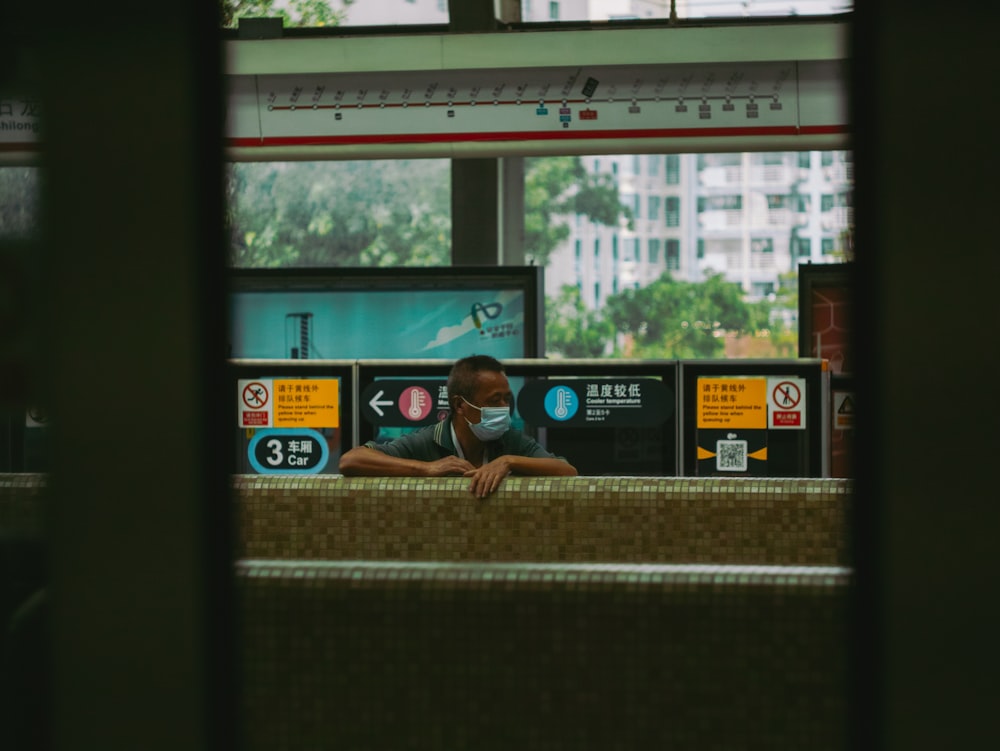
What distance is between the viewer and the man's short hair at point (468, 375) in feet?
13.9

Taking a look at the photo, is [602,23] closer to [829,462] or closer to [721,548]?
[829,462]

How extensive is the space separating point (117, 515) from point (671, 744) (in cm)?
92

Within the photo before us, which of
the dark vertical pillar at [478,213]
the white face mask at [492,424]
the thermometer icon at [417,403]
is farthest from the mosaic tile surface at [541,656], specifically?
the dark vertical pillar at [478,213]

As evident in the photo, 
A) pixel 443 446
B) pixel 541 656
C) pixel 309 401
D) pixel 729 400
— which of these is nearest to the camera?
pixel 541 656

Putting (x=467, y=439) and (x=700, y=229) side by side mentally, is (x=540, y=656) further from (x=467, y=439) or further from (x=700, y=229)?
(x=700, y=229)

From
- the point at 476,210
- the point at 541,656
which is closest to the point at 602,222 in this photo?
the point at 476,210

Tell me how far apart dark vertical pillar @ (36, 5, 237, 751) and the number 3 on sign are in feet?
14.0

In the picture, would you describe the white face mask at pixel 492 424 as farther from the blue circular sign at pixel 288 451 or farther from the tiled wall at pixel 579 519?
the blue circular sign at pixel 288 451

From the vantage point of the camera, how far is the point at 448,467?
153 inches

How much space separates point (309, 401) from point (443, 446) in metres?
1.62

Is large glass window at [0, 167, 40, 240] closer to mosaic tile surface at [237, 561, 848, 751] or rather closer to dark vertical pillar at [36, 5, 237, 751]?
dark vertical pillar at [36, 5, 237, 751]

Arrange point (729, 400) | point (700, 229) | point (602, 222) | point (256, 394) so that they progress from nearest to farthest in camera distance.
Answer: point (729, 400), point (256, 394), point (602, 222), point (700, 229)

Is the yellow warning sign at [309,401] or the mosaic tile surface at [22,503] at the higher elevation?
the yellow warning sign at [309,401]

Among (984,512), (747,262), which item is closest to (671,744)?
(984,512)
